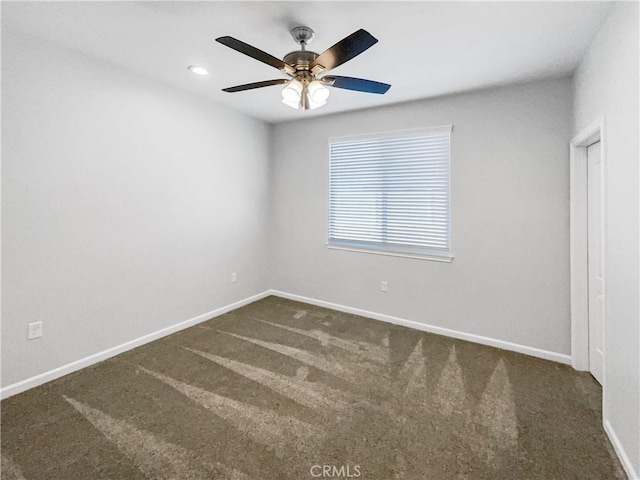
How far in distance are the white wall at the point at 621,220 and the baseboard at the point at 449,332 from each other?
932 mm

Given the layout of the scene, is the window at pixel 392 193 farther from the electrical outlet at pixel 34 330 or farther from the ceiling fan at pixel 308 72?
the electrical outlet at pixel 34 330

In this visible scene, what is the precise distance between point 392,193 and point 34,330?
3555 millimetres

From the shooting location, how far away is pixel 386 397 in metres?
2.17

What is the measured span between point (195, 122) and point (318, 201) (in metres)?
1.78

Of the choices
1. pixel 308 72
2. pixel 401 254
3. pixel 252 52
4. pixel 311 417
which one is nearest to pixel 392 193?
pixel 401 254

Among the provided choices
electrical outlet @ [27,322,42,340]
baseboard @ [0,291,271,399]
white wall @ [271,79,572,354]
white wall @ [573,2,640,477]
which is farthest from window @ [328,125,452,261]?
electrical outlet @ [27,322,42,340]

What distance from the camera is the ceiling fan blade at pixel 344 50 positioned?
1.44 metres

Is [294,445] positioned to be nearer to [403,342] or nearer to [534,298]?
[403,342]

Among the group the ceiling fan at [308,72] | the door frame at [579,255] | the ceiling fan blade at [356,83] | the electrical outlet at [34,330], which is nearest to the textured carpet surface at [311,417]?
the door frame at [579,255]

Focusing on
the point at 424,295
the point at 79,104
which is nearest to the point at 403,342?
the point at 424,295

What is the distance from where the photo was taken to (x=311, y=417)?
1954mm

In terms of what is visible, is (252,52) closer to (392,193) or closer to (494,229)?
(392,193)

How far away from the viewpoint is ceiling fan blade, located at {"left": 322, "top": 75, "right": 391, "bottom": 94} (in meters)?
1.94

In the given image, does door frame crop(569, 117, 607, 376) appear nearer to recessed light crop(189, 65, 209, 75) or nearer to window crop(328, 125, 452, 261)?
window crop(328, 125, 452, 261)
